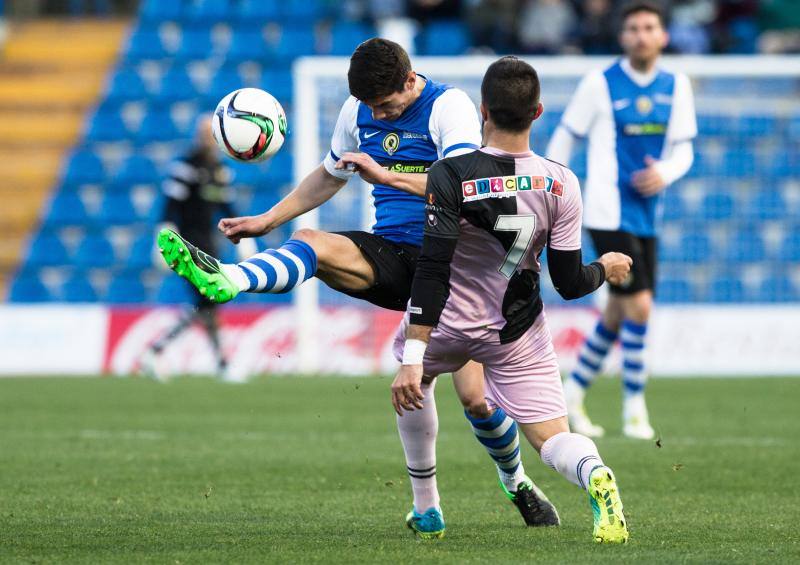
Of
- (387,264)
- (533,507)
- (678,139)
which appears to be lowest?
(533,507)

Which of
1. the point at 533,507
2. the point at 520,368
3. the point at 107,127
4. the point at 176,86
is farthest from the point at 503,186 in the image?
the point at 107,127

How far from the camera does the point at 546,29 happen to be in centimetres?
1830

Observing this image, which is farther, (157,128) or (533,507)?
(157,128)

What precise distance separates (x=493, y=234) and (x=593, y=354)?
4.62 meters

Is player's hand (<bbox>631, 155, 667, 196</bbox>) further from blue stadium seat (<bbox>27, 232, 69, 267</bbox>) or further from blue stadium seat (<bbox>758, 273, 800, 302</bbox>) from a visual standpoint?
blue stadium seat (<bbox>27, 232, 69, 267</bbox>)

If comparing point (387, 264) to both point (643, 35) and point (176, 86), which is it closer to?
point (643, 35)

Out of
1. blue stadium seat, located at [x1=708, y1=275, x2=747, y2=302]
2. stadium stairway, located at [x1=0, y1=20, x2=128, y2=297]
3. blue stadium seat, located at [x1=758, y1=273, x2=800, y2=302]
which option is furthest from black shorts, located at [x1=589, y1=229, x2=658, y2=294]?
stadium stairway, located at [x1=0, y1=20, x2=128, y2=297]

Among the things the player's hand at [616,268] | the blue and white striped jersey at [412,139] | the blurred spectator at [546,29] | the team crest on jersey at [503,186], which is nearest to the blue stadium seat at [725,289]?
the blurred spectator at [546,29]

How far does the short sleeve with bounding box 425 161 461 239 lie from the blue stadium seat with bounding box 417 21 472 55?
14.5 m

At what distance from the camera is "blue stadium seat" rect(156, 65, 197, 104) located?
802 inches

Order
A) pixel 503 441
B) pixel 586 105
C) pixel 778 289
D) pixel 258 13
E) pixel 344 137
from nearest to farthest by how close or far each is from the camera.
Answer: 1. pixel 503 441
2. pixel 344 137
3. pixel 586 105
4. pixel 778 289
5. pixel 258 13

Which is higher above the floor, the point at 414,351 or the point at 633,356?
the point at 414,351

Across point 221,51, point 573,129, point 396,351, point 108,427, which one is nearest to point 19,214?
point 221,51

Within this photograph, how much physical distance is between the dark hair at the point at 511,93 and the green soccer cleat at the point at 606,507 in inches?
49.4
